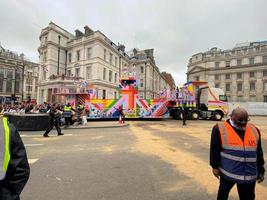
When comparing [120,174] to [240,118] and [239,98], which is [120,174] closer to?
[240,118]

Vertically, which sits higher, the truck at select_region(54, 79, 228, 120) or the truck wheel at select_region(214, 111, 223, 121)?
the truck at select_region(54, 79, 228, 120)

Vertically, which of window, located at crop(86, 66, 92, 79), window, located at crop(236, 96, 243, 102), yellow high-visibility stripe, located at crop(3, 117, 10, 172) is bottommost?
yellow high-visibility stripe, located at crop(3, 117, 10, 172)

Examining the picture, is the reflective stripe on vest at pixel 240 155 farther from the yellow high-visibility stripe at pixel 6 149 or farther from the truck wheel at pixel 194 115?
the truck wheel at pixel 194 115

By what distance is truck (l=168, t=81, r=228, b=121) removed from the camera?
799 inches

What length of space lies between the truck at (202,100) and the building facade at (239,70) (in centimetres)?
4619

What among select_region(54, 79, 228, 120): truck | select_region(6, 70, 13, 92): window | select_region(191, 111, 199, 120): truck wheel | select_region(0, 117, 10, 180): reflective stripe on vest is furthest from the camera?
select_region(6, 70, 13, 92): window

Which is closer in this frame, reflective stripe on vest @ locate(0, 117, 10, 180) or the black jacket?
reflective stripe on vest @ locate(0, 117, 10, 180)

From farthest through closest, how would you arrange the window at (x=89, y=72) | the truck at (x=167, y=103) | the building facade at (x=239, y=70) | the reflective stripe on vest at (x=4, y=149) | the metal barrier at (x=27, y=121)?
the building facade at (x=239, y=70) < the window at (x=89, y=72) < the truck at (x=167, y=103) < the metal barrier at (x=27, y=121) < the reflective stripe on vest at (x=4, y=149)

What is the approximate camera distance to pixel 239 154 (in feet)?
7.90

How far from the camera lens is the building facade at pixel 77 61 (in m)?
33.1

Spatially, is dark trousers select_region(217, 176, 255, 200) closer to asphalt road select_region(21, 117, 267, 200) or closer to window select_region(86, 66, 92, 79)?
asphalt road select_region(21, 117, 267, 200)

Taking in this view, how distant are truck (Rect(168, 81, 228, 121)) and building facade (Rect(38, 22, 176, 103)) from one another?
50.4 ft

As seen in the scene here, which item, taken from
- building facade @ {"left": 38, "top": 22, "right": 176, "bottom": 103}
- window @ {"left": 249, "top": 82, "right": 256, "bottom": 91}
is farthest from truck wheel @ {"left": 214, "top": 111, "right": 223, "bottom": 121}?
window @ {"left": 249, "top": 82, "right": 256, "bottom": 91}

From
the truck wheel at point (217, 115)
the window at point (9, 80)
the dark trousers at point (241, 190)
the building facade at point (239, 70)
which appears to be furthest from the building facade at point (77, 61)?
the building facade at point (239, 70)
